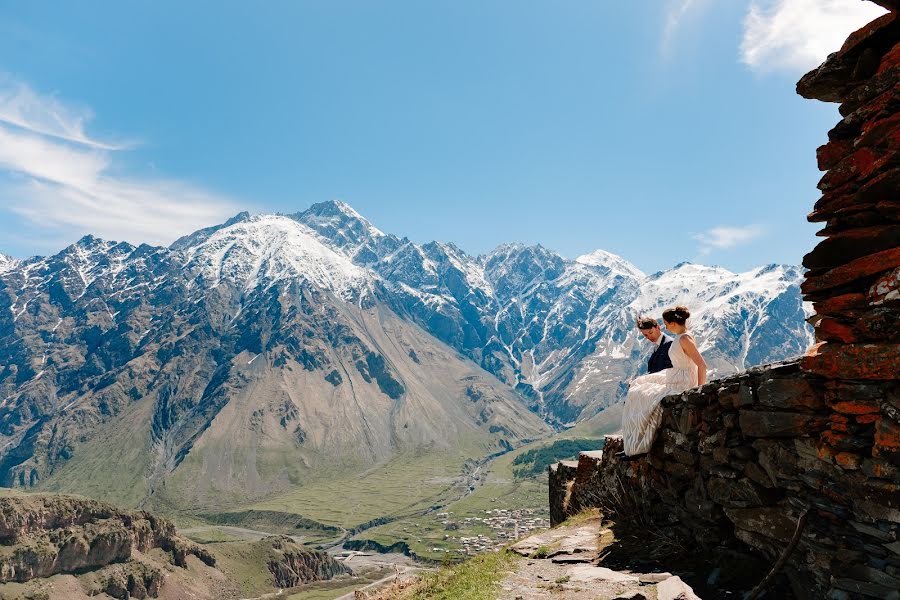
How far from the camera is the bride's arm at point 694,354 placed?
13.1 meters

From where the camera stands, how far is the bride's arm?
516 inches

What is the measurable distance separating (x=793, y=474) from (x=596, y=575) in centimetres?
519

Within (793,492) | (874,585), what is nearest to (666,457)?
(793,492)

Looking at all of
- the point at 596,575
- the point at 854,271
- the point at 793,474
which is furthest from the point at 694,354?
the point at 596,575

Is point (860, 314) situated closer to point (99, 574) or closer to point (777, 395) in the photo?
point (777, 395)

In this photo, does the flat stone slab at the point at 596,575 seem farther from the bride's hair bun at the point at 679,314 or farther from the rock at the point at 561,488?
the rock at the point at 561,488

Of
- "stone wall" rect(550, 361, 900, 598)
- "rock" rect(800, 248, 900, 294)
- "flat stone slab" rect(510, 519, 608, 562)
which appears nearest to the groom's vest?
"stone wall" rect(550, 361, 900, 598)

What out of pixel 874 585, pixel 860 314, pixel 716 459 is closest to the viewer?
pixel 874 585

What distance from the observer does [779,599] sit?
A: 30.5ft

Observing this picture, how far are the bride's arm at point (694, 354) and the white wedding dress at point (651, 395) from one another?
0.24 feet

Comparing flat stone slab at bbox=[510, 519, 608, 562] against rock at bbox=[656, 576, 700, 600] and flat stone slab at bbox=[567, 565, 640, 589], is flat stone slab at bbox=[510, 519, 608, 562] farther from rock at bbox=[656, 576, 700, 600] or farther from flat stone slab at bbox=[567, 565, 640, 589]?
rock at bbox=[656, 576, 700, 600]

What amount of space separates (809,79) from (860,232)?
133 inches

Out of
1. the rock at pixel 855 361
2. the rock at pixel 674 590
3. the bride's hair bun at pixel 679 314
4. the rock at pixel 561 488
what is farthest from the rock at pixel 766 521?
the rock at pixel 561 488

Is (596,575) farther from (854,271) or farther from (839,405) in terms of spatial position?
(854,271)
